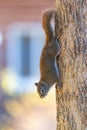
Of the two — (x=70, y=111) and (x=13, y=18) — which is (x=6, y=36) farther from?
(x=70, y=111)

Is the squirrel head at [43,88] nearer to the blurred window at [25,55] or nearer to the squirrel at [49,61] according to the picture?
Answer: the squirrel at [49,61]

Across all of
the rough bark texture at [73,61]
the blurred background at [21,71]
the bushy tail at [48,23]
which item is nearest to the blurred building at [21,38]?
the blurred background at [21,71]

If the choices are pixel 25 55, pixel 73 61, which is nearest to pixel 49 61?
pixel 73 61

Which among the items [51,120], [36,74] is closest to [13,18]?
[36,74]

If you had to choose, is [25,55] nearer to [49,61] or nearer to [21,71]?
[21,71]

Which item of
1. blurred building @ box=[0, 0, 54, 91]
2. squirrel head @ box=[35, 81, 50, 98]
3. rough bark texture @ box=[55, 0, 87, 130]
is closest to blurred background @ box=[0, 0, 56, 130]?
blurred building @ box=[0, 0, 54, 91]

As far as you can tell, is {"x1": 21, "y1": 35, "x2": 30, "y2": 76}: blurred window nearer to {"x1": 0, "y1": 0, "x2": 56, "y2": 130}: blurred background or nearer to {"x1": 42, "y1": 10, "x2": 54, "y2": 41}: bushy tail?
{"x1": 0, "y1": 0, "x2": 56, "y2": 130}: blurred background
